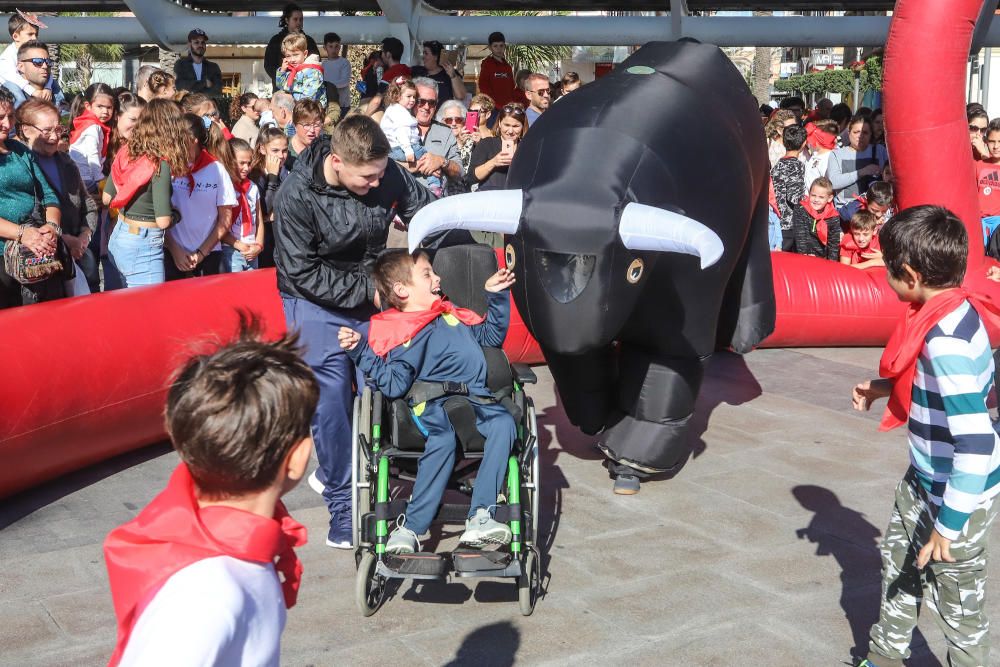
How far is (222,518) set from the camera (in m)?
1.81

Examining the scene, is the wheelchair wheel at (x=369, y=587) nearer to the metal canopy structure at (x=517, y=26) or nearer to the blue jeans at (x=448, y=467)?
the blue jeans at (x=448, y=467)

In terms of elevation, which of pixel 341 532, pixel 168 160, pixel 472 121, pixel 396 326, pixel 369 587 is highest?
pixel 168 160

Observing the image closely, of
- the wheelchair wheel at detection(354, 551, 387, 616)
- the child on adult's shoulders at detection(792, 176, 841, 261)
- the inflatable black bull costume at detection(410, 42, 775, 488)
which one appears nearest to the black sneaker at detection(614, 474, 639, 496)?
the inflatable black bull costume at detection(410, 42, 775, 488)

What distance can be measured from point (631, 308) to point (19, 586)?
2595mm

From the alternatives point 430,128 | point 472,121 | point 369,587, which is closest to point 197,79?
point 472,121

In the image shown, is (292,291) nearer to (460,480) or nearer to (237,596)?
(460,480)

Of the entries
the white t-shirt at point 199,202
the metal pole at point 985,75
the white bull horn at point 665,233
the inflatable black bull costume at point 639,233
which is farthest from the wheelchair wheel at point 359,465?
the metal pole at point 985,75

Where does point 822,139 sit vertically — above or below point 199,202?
below

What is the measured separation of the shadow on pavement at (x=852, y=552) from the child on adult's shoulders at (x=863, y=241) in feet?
12.9

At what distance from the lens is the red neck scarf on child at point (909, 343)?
3.20 metres

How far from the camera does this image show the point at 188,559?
1.74 m

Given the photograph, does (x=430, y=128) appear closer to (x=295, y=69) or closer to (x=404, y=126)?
(x=404, y=126)

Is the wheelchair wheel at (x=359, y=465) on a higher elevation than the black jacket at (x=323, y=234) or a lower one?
lower

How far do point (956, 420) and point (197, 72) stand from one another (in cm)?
996
